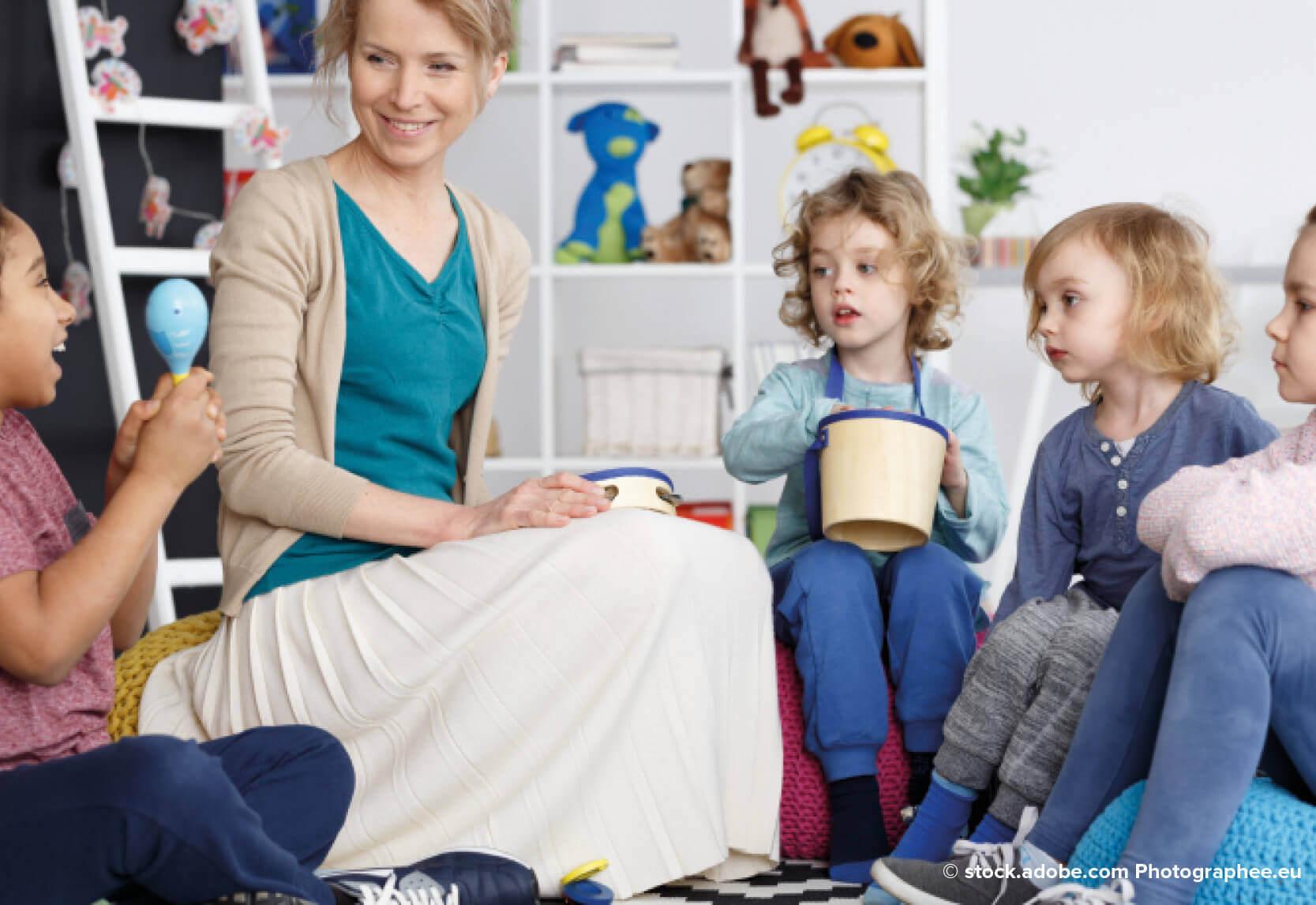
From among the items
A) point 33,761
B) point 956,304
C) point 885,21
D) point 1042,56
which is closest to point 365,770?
point 33,761

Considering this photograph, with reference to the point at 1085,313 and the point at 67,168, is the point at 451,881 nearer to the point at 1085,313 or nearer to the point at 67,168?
the point at 1085,313

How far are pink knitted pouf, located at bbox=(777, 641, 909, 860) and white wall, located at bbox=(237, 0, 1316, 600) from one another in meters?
2.46

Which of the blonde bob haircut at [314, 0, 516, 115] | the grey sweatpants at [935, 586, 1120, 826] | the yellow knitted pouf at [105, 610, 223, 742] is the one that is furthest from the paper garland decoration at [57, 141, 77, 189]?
the grey sweatpants at [935, 586, 1120, 826]

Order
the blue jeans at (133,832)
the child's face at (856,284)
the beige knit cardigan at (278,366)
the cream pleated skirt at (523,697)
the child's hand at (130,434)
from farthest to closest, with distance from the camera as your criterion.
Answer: the child's face at (856,284)
the beige knit cardigan at (278,366)
the cream pleated skirt at (523,697)
the child's hand at (130,434)
the blue jeans at (133,832)

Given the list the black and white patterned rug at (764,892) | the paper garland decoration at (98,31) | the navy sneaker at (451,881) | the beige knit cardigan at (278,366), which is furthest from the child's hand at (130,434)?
the paper garland decoration at (98,31)

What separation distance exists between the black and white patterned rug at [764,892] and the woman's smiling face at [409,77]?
0.94 m

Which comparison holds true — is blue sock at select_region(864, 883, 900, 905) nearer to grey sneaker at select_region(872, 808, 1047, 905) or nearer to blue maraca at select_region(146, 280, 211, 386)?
grey sneaker at select_region(872, 808, 1047, 905)

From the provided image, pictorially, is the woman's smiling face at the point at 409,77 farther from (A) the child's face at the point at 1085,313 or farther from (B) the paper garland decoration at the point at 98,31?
(B) the paper garland decoration at the point at 98,31

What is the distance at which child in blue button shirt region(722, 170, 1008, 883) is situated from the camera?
5.35 ft

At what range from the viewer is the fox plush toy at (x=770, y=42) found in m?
3.39

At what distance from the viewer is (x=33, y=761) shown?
1180 millimetres

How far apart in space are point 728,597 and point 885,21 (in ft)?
7.81

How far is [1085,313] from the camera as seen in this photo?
1689 mm

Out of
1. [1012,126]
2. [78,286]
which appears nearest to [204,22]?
[78,286]
